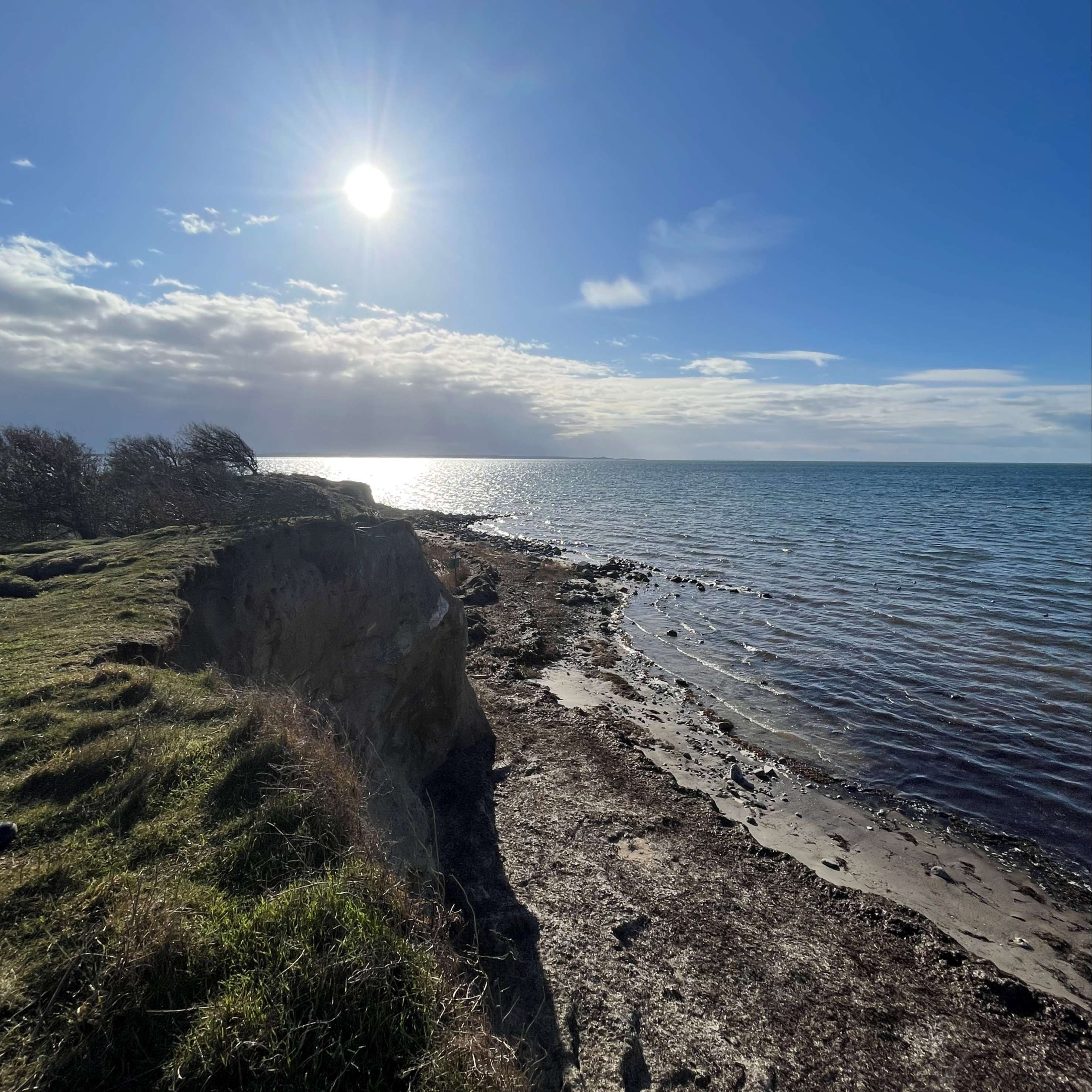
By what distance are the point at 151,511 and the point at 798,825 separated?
56.8 ft

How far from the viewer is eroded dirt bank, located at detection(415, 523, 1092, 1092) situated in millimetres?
6898

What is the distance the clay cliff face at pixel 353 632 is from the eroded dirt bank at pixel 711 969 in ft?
7.54

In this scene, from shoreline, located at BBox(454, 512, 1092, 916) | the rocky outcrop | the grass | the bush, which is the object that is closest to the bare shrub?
the bush

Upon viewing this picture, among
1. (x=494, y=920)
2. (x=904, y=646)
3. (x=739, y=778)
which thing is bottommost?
(x=739, y=778)

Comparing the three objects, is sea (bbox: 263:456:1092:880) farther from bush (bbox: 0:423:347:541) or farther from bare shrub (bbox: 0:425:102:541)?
bare shrub (bbox: 0:425:102:541)

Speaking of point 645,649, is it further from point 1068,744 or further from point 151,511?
point 151,511

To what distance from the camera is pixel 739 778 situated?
45.6 feet

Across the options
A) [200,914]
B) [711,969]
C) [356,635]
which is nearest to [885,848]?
[711,969]

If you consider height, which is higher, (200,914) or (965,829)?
(200,914)

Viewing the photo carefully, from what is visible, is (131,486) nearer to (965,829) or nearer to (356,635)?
(356,635)

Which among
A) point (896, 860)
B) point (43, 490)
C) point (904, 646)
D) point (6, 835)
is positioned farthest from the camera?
point (904, 646)

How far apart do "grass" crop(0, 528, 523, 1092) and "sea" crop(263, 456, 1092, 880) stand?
13398 millimetres

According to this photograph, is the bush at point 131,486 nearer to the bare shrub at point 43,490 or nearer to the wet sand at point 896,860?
the bare shrub at point 43,490

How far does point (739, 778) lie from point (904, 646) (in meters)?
13.1
